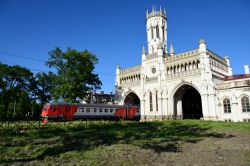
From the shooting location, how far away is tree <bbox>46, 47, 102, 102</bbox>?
3728cm

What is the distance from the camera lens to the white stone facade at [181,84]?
3272 centimetres

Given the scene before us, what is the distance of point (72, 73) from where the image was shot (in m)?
38.3

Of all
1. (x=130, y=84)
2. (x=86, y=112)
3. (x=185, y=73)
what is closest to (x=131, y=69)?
(x=130, y=84)

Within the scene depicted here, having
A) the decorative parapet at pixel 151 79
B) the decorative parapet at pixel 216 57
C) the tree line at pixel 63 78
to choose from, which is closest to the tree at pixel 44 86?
the tree line at pixel 63 78

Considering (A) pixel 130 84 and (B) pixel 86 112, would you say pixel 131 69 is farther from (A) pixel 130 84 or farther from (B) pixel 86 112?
(B) pixel 86 112

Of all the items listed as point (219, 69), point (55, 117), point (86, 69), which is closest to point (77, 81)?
point (86, 69)

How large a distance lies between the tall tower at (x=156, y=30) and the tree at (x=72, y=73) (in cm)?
1371

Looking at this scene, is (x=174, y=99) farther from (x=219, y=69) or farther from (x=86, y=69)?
(x=86, y=69)

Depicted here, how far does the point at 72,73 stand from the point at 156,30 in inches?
855

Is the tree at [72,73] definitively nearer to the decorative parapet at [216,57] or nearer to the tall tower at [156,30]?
the tall tower at [156,30]

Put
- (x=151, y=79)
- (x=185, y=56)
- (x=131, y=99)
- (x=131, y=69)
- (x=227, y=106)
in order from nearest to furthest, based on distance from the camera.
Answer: (x=227, y=106) → (x=185, y=56) → (x=151, y=79) → (x=131, y=69) → (x=131, y=99)

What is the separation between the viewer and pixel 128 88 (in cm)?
4784

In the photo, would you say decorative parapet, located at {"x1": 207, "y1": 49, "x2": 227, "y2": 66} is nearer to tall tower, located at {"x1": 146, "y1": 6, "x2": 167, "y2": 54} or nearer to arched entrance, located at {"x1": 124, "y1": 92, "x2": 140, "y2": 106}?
tall tower, located at {"x1": 146, "y1": 6, "x2": 167, "y2": 54}

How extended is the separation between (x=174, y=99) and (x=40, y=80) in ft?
119
